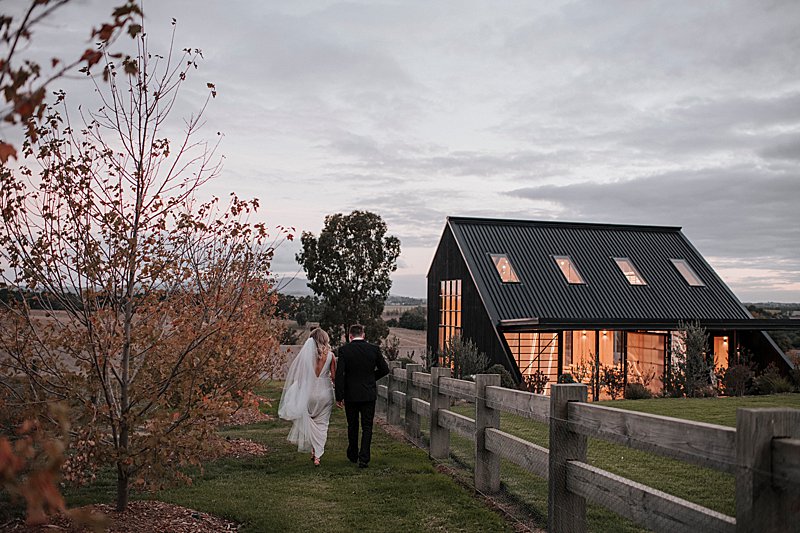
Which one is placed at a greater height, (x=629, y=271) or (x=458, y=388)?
(x=629, y=271)

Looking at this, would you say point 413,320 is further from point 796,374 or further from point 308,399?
point 308,399

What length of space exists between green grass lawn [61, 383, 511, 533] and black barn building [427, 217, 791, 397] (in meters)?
9.87

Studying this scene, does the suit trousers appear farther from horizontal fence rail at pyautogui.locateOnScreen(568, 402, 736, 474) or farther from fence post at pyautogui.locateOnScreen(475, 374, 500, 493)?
horizontal fence rail at pyautogui.locateOnScreen(568, 402, 736, 474)

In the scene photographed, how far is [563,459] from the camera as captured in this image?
545 centimetres

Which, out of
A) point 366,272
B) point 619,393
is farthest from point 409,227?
point 619,393

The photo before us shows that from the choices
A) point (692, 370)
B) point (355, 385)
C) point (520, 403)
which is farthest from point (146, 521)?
point (692, 370)

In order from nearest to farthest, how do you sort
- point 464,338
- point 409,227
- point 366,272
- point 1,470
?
point 1,470 → point 464,338 → point 366,272 → point 409,227

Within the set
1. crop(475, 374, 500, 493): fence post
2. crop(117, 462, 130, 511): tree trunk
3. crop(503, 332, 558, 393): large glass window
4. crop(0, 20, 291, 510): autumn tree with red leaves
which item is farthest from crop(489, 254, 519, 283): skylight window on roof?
crop(117, 462, 130, 511): tree trunk

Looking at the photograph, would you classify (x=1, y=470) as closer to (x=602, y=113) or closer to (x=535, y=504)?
(x=535, y=504)

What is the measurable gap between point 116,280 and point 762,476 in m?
5.01

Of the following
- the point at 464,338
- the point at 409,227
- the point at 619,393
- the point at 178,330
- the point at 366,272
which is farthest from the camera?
the point at 409,227

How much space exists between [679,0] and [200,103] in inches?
570

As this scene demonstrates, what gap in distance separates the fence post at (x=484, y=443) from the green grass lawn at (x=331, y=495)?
0.25 metres

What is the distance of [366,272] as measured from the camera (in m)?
31.4
